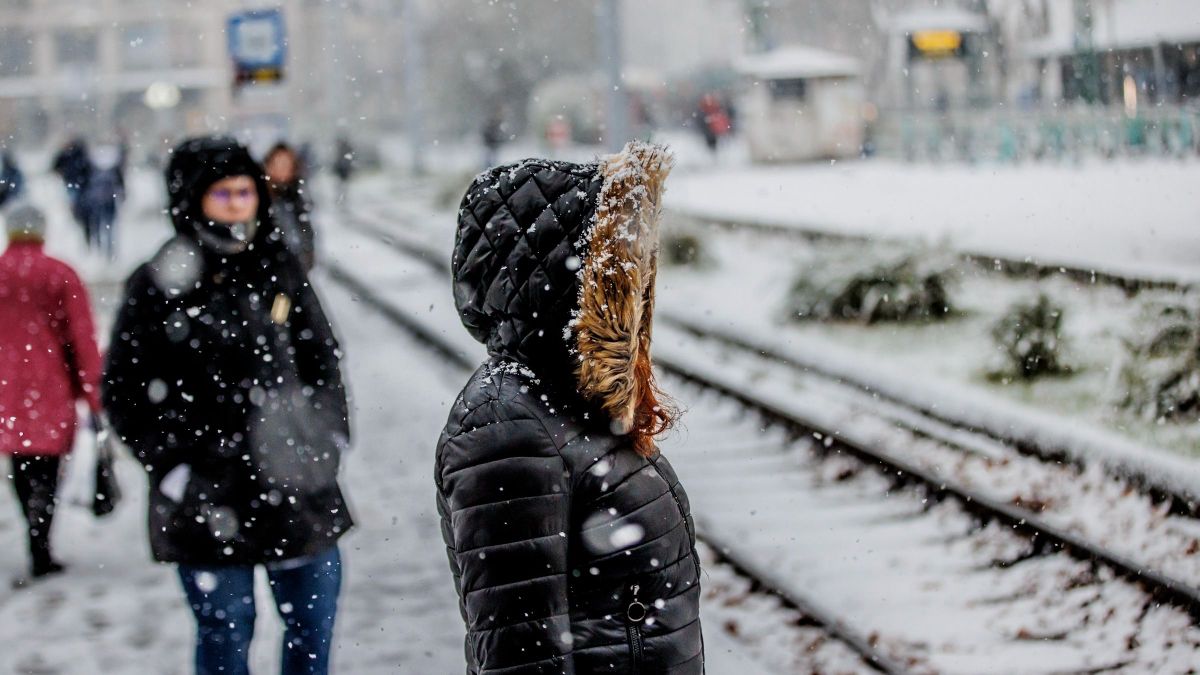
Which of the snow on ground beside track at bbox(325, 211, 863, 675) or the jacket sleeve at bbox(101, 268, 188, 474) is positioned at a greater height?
the jacket sleeve at bbox(101, 268, 188, 474)

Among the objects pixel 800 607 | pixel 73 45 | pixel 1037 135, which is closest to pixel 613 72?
pixel 1037 135

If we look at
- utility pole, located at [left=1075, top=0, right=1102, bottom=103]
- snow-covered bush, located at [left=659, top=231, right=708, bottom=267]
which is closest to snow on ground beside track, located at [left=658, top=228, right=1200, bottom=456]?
snow-covered bush, located at [left=659, top=231, right=708, bottom=267]

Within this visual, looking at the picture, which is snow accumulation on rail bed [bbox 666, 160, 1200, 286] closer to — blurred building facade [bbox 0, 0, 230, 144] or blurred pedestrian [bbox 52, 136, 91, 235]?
blurred pedestrian [bbox 52, 136, 91, 235]

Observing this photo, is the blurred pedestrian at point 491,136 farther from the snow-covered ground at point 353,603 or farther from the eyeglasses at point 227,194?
the eyeglasses at point 227,194

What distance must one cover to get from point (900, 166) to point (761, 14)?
6029 millimetres

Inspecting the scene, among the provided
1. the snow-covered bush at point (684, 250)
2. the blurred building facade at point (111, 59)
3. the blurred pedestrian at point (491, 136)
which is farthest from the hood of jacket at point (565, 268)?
the blurred building facade at point (111, 59)

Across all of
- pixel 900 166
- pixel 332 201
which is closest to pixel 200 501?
pixel 900 166

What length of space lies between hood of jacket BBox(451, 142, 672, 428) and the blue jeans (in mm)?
1632

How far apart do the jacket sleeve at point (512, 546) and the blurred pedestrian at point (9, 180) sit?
18.2 m

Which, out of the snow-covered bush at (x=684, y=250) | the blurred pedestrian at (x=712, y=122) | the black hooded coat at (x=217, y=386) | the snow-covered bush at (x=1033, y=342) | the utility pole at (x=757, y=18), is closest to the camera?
the black hooded coat at (x=217, y=386)

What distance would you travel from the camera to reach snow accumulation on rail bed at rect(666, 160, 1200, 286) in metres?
12.6

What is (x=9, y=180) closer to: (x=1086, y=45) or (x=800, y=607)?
(x=1086, y=45)

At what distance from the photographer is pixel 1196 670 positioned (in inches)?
191

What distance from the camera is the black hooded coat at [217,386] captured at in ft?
11.6
